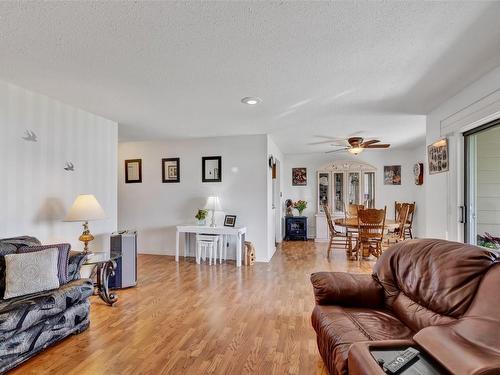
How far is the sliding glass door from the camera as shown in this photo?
2.54 meters

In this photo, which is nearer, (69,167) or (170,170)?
(69,167)

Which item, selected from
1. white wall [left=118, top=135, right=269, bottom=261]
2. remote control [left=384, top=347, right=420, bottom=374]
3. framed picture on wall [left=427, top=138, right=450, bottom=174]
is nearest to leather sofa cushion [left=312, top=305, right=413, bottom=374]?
remote control [left=384, top=347, right=420, bottom=374]

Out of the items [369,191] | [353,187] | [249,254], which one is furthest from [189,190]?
[369,191]

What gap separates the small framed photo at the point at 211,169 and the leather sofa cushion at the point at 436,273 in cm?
349

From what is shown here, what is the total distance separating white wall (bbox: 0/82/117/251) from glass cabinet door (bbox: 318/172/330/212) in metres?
4.96

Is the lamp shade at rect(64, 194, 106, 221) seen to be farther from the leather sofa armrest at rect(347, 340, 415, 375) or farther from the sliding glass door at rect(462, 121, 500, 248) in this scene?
the sliding glass door at rect(462, 121, 500, 248)

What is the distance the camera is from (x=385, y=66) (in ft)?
7.29

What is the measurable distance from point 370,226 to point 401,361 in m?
3.82

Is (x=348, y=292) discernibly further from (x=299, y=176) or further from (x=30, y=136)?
(x=299, y=176)

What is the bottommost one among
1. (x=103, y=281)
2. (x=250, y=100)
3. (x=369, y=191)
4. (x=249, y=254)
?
(x=249, y=254)

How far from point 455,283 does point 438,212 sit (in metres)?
2.09

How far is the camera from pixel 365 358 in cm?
111

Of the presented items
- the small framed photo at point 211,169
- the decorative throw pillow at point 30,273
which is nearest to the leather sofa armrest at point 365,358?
the decorative throw pillow at point 30,273

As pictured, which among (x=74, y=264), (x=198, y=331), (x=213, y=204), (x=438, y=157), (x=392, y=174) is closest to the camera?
(x=198, y=331)
